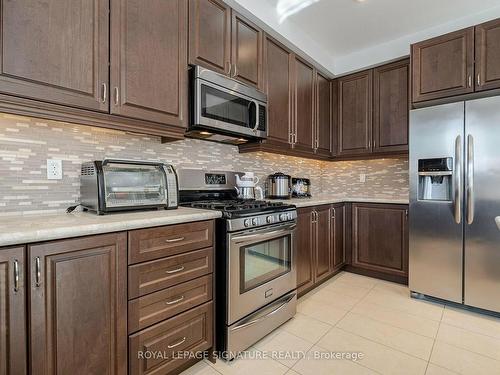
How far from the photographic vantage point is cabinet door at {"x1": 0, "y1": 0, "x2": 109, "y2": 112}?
3.66ft

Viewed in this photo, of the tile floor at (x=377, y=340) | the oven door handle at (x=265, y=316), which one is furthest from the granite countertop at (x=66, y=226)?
the tile floor at (x=377, y=340)

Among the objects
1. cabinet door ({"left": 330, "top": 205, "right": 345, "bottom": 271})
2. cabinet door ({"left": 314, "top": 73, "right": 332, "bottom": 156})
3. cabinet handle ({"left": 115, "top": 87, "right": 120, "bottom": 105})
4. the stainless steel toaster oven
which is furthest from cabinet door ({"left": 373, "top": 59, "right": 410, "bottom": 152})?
cabinet handle ({"left": 115, "top": 87, "right": 120, "bottom": 105})

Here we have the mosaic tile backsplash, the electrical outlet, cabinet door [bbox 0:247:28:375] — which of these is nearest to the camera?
cabinet door [bbox 0:247:28:375]

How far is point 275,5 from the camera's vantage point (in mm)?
2342

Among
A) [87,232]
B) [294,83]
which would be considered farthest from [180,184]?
[294,83]

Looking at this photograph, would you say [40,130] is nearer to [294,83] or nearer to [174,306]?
[174,306]

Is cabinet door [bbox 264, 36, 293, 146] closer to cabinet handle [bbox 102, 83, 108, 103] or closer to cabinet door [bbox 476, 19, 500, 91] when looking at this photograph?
cabinet handle [bbox 102, 83, 108, 103]

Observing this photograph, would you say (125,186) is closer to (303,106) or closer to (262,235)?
(262,235)

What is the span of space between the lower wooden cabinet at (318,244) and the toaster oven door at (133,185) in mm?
1236

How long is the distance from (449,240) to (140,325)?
247 centimetres

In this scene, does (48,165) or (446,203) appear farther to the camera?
(446,203)

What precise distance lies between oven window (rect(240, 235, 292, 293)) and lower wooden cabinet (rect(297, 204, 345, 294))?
35 cm

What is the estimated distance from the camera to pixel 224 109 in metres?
1.98

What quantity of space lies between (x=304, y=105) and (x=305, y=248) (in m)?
1.51
